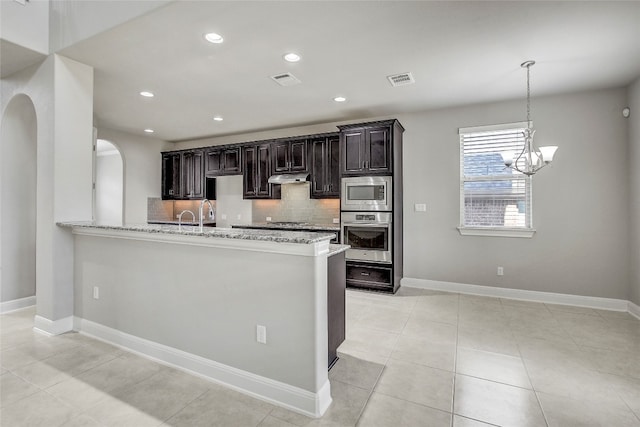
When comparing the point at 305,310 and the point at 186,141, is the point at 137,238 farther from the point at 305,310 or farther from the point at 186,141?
the point at 186,141

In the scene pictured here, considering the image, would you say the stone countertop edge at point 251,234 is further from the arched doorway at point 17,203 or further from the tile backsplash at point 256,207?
the tile backsplash at point 256,207

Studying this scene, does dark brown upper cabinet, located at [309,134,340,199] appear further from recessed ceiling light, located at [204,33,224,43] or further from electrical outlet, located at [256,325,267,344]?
electrical outlet, located at [256,325,267,344]

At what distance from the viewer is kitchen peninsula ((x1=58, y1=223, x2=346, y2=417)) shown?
74.6 inches

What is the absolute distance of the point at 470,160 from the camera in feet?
14.6

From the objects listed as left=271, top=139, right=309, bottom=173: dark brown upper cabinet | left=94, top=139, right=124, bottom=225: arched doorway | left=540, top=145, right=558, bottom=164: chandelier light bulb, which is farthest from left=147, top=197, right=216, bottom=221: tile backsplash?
left=540, top=145, right=558, bottom=164: chandelier light bulb

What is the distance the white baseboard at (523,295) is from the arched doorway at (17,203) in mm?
5094

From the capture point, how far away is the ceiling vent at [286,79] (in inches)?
133

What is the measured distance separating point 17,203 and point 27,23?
2122 mm

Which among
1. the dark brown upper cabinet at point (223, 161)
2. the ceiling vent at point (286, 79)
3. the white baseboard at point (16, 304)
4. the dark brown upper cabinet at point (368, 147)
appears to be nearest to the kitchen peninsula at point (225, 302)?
the white baseboard at point (16, 304)

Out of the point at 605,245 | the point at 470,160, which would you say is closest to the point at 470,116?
the point at 470,160

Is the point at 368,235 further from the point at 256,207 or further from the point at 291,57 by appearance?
the point at 256,207

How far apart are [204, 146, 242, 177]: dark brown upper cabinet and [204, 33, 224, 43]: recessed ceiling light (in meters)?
3.33

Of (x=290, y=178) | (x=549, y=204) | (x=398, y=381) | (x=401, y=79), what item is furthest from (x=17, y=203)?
(x=549, y=204)

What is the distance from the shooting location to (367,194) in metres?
4.49
